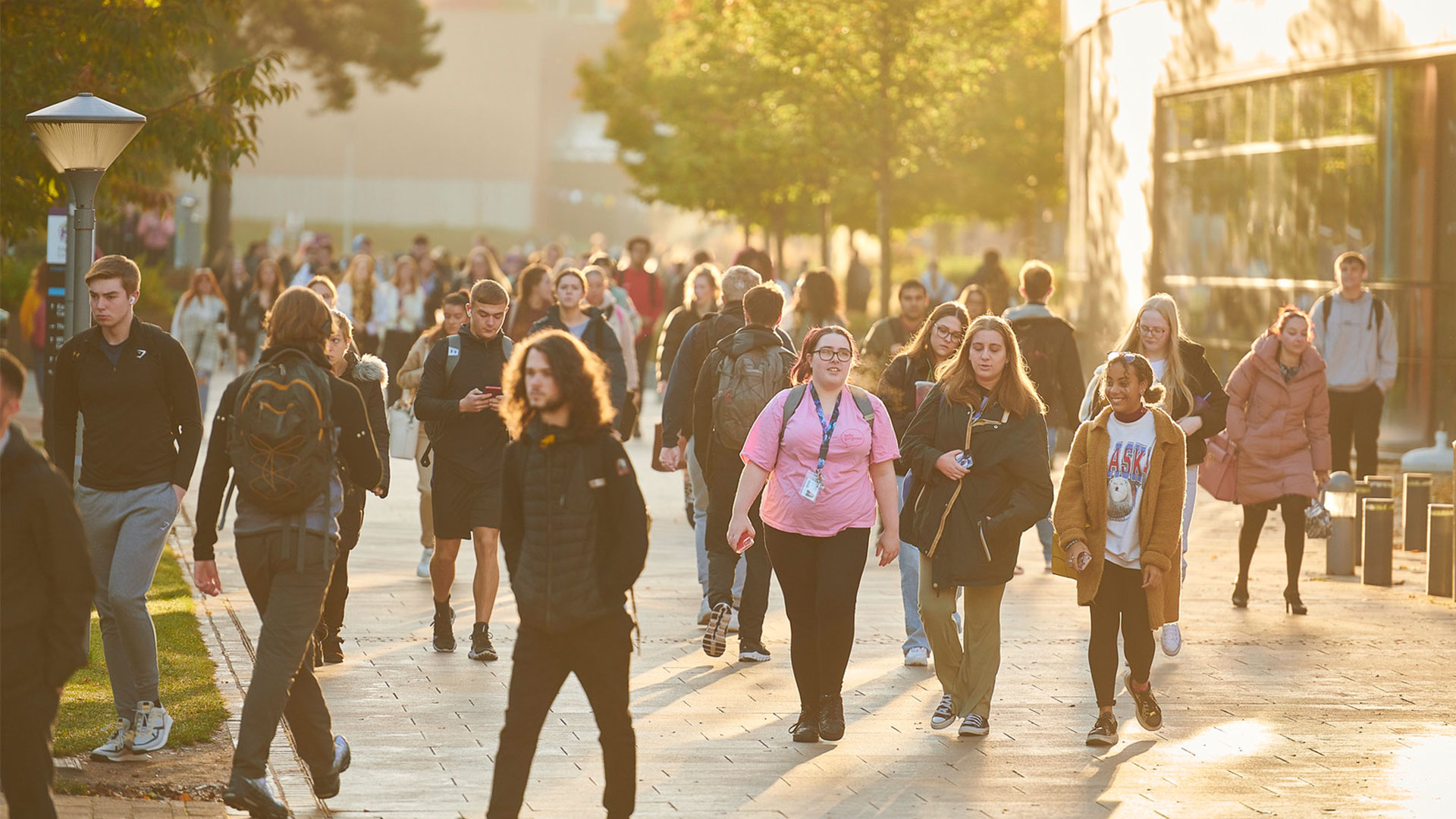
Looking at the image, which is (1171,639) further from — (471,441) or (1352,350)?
(1352,350)

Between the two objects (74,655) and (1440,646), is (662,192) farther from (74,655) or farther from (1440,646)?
(74,655)

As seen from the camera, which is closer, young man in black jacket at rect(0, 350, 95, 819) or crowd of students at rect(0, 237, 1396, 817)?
young man in black jacket at rect(0, 350, 95, 819)

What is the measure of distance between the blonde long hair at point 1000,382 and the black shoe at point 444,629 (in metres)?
2.93

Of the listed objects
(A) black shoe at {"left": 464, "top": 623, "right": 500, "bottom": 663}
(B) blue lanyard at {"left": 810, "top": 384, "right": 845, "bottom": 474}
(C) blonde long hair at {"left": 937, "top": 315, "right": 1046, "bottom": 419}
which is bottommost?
(A) black shoe at {"left": 464, "top": 623, "right": 500, "bottom": 663}

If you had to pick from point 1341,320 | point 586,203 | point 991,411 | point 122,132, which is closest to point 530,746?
point 991,411

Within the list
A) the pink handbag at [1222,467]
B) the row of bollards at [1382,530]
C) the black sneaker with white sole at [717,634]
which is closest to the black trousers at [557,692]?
the black sneaker with white sole at [717,634]

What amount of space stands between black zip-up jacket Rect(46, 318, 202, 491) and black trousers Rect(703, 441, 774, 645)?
120 inches

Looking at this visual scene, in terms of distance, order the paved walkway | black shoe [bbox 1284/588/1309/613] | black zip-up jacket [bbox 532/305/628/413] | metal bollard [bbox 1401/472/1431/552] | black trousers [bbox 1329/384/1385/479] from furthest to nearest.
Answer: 1. black trousers [bbox 1329/384/1385/479]
2. metal bollard [bbox 1401/472/1431/552]
3. black shoe [bbox 1284/588/1309/613]
4. black zip-up jacket [bbox 532/305/628/413]
5. the paved walkway

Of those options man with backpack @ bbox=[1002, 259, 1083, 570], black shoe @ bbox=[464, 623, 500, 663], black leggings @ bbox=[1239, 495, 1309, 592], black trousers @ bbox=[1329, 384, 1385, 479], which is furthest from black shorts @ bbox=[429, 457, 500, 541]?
black trousers @ bbox=[1329, 384, 1385, 479]

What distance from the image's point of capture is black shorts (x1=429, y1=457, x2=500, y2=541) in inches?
369

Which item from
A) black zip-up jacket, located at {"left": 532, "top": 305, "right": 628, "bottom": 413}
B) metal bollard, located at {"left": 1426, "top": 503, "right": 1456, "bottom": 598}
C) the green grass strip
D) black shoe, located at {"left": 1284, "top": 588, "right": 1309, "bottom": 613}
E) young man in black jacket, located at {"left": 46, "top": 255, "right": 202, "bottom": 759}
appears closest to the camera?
young man in black jacket, located at {"left": 46, "top": 255, "right": 202, "bottom": 759}

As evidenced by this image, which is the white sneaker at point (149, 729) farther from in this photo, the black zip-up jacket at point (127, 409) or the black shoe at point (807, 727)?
the black shoe at point (807, 727)

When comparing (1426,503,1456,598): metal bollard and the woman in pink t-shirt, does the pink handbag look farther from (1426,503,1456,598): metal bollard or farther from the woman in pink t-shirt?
the woman in pink t-shirt

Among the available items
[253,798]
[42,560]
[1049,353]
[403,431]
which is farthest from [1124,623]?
[403,431]
